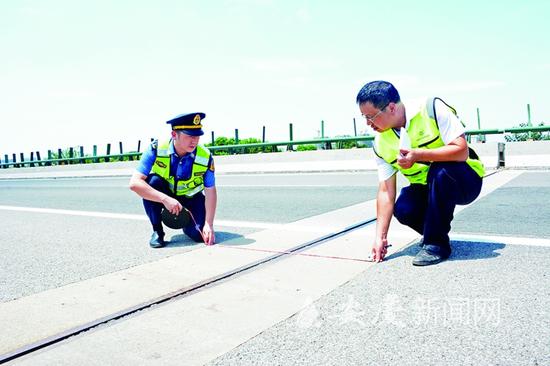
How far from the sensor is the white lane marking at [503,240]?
3874mm

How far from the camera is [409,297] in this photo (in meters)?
2.71

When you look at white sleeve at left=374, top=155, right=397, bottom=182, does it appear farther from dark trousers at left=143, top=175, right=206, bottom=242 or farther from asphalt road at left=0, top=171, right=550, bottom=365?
dark trousers at left=143, top=175, right=206, bottom=242

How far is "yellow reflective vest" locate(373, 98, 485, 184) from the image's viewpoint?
10.9 ft

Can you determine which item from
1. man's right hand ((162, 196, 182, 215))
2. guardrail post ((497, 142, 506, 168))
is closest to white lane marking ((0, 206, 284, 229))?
man's right hand ((162, 196, 182, 215))

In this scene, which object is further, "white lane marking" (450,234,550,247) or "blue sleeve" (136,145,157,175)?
"blue sleeve" (136,145,157,175)

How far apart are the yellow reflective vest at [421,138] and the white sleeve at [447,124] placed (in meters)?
0.03

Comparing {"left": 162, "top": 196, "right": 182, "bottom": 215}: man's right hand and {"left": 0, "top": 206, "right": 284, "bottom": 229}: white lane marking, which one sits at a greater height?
{"left": 162, "top": 196, "right": 182, "bottom": 215}: man's right hand

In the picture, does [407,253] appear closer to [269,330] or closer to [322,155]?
[269,330]

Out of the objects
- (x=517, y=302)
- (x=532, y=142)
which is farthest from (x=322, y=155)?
(x=517, y=302)

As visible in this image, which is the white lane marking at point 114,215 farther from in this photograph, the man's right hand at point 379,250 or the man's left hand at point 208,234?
the man's right hand at point 379,250

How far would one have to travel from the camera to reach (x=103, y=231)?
5.64 m

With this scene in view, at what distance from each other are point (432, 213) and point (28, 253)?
12.7 ft

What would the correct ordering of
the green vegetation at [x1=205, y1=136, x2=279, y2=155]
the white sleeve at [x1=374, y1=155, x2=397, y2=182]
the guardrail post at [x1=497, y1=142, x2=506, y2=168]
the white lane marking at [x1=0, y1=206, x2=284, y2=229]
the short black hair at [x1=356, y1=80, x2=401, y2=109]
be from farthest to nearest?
the green vegetation at [x1=205, y1=136, x2=279, y2=155]
the guardrail post at [x1=497, y1=142, x2=506, y2=168]
the white lane marking at [x1=0, y1=206, x2=284, y2=229]
the white sleeve at [x1=374, y1=155, x2=397, y2=182]
the short black hair at [x1=356, y1=80, x2=401, y2=109]

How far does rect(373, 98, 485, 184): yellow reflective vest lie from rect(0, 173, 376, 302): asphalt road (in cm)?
204
